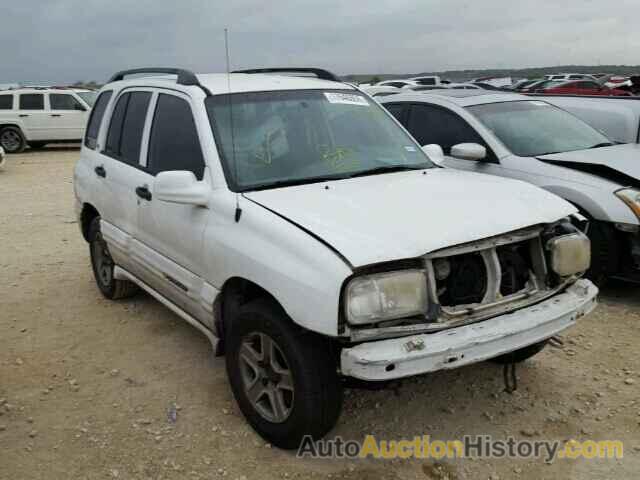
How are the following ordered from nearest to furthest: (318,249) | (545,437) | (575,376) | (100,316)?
(318,249)
(545,437)
(575,376)
(100,316)

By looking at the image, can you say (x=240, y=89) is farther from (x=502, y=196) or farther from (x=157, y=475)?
(x=157, y=475)

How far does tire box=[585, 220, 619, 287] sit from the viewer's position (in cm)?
480

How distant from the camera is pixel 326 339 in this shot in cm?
283

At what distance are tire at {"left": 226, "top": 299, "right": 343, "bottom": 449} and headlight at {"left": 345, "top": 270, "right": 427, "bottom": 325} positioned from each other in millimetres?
303

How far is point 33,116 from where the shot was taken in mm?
16906

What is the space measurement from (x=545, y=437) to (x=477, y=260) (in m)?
1.01

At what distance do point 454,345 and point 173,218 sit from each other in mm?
1864

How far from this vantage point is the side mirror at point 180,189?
330 centimetres

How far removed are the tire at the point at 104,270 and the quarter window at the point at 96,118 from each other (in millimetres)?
650

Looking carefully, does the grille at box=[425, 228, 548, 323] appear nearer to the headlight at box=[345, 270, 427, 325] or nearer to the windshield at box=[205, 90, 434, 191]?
the headlight at box=[345, 270, 427, 325]

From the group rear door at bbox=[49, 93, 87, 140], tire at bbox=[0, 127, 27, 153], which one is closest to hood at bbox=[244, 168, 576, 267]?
rear door at bbox=[49, 93, 87, 140]

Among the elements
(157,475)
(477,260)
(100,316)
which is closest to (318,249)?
(477,260)

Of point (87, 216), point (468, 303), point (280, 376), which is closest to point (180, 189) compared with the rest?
point (280, 376)

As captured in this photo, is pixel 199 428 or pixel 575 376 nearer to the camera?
pixel 199 428
